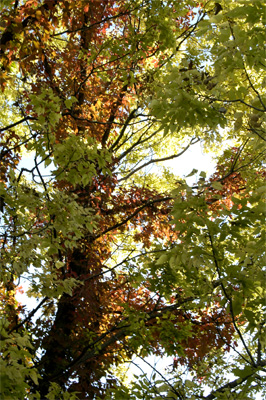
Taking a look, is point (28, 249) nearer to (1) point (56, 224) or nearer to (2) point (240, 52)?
(1) point (56, 224)

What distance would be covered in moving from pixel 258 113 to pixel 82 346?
13.7 feet

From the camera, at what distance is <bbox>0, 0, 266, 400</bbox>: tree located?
2654 mm

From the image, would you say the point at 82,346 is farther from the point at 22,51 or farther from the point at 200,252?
the point at 22,51

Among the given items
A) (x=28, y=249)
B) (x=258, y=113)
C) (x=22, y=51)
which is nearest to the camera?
(x=258, y=113)

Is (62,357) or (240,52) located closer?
(240,52)

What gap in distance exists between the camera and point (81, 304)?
5129mm

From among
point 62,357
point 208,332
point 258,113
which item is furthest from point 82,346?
point 258,113

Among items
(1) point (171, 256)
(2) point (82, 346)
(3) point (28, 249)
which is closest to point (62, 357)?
(2) point (82, 346)

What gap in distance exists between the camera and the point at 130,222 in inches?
270

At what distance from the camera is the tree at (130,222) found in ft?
8.71

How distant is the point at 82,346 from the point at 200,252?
11.3ft

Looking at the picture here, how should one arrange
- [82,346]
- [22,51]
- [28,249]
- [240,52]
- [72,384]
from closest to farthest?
[240,52] < [28,249] < [22,51] < [72,384] < [82,346]

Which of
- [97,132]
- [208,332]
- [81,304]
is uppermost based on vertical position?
[97,132]

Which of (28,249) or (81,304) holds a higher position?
(81,304)
